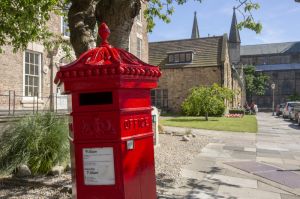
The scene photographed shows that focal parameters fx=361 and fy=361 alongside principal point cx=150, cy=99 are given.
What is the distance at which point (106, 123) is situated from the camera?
266cm

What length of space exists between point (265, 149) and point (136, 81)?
10.3 m

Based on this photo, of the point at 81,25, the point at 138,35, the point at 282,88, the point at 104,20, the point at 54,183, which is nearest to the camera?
the point at 104,20

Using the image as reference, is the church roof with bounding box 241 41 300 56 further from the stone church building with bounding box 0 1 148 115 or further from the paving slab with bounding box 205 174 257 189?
the paving slab with bounding box 205 174 257 189

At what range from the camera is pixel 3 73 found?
48.0 feet

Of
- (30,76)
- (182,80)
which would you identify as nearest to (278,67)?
(182,80)

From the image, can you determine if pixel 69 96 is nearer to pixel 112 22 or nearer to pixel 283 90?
pixel 112 22

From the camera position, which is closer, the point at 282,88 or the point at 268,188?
the point at 268,188

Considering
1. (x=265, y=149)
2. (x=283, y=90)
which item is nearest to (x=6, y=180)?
(x=265, y=149)

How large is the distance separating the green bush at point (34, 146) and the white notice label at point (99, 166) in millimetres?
4686

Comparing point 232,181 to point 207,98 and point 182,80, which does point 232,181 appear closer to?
point 207,98

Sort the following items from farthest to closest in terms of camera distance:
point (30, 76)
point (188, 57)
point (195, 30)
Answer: point (195, 30), point (188, 57), point (30, 76)

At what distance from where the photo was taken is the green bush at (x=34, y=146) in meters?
7.16

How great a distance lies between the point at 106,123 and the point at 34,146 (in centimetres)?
493

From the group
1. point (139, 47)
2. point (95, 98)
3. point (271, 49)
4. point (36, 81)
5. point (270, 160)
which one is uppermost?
point (271, 49)
